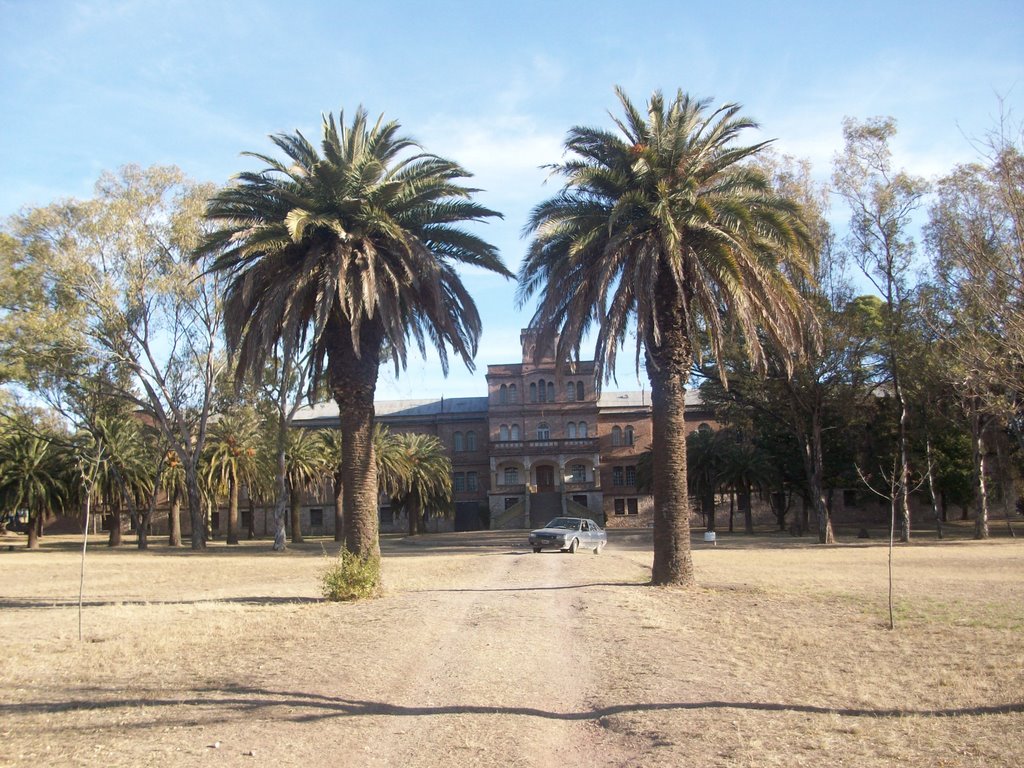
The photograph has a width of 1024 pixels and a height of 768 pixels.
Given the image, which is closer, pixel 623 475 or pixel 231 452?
pixel 231 452

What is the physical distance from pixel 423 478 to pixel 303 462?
9.01 metres

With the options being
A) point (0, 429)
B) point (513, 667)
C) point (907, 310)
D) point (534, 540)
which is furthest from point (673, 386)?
point (0, 429)

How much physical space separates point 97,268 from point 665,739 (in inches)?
1480

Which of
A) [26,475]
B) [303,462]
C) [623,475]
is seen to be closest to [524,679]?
[303,462]

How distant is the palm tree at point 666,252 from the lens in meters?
18.0

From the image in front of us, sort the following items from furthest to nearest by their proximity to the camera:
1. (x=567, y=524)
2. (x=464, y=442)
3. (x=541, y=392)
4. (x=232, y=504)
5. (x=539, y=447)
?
1. (x=464, y=442)
2. (x=541, y=392)
3. (x=539, y=447)
4. (x=232, y=504)
5. (x=567, y=524)

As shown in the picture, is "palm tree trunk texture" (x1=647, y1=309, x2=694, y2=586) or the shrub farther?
"palm tree trunk texture" (x1=647, y1=309, x2=694, y2=586)

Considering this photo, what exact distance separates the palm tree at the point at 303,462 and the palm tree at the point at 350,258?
33617 mm

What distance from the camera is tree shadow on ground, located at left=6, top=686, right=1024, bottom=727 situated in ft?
24.7

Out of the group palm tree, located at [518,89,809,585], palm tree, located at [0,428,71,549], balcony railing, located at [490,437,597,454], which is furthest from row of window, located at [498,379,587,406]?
palm tree, located at [518,89,809,585]

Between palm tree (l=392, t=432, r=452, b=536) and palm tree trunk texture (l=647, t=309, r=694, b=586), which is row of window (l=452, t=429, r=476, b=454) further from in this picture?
palm tree trunk texture (l=647, t=309, r=694, b=586)

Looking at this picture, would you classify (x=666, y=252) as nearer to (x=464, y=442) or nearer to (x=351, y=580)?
(x=351, y=580)

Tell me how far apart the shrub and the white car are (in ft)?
63.8

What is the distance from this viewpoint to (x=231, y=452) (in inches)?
1962
